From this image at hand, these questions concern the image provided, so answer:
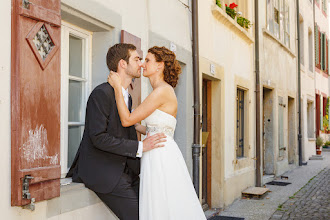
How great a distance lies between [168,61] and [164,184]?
0.95 meters

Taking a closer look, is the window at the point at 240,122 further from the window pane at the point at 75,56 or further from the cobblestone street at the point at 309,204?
the window pane at the point at 75,56

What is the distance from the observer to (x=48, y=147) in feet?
11.6

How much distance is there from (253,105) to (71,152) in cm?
742

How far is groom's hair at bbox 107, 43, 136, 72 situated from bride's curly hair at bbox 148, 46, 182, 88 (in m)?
0.18

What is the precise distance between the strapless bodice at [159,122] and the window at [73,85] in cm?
76

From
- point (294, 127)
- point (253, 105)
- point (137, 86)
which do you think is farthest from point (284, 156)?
point (137, 86)

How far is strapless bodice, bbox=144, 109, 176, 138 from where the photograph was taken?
4.04 m

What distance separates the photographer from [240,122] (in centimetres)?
1080

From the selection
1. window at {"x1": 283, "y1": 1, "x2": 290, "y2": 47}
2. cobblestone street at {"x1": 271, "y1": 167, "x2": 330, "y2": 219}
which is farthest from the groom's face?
window at {"x1": 283, "y1": 1, "x2": 290, "y2": 47}

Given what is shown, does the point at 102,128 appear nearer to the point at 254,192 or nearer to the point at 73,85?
the point at 73,85

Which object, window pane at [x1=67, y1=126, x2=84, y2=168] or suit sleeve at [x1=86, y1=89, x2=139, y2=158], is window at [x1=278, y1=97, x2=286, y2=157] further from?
suit sleeve at [x1=86, y1=89, x2=139, y2=158]

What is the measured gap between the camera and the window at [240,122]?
10.6m

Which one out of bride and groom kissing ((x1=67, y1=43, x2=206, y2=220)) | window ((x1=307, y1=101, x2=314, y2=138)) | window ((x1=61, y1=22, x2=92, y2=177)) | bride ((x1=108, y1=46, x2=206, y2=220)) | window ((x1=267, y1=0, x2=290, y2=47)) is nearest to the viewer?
bride and groom kissing ((x1=67, y1=43, x2=206, y2=220))

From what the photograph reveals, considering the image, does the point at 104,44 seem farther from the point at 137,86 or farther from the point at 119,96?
the point at 119,96
